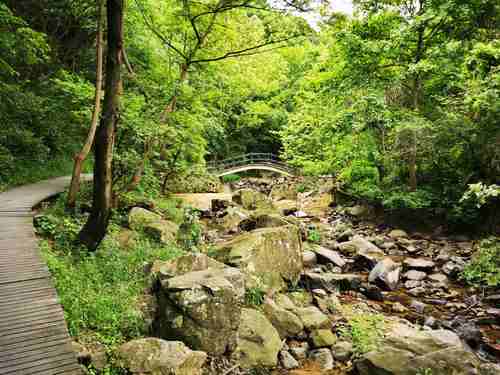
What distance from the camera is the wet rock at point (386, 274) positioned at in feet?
25.6

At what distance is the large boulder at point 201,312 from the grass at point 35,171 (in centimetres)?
873

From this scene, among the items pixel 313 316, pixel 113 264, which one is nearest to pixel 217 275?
pixel 313 316

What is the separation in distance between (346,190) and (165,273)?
13.6 meters

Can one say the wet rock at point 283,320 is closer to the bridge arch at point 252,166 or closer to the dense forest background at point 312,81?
the dense forest background at point 312,81

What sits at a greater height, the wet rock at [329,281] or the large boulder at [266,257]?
the large boulder at [266,257]

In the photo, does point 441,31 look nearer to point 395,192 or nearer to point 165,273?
point 395,192

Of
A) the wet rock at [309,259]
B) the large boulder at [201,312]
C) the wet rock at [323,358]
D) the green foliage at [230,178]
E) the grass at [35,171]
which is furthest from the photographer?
the green foliage at [230,178]

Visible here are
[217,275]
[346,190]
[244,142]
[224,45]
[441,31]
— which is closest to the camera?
[217,275]

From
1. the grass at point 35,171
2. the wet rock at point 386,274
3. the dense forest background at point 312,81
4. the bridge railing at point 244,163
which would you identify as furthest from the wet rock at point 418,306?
the bridge railing at point 244,163

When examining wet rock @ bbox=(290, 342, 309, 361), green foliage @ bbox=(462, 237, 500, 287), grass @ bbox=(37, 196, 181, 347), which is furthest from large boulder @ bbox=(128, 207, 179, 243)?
green foliage @ bbox=(462, 237, 500, 287)

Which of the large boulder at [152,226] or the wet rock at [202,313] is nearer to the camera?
the wet rock at [202,313]

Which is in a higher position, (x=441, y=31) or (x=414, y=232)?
(x=441, y=31)

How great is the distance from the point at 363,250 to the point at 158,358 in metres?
8.07

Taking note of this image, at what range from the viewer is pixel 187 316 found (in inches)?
168
